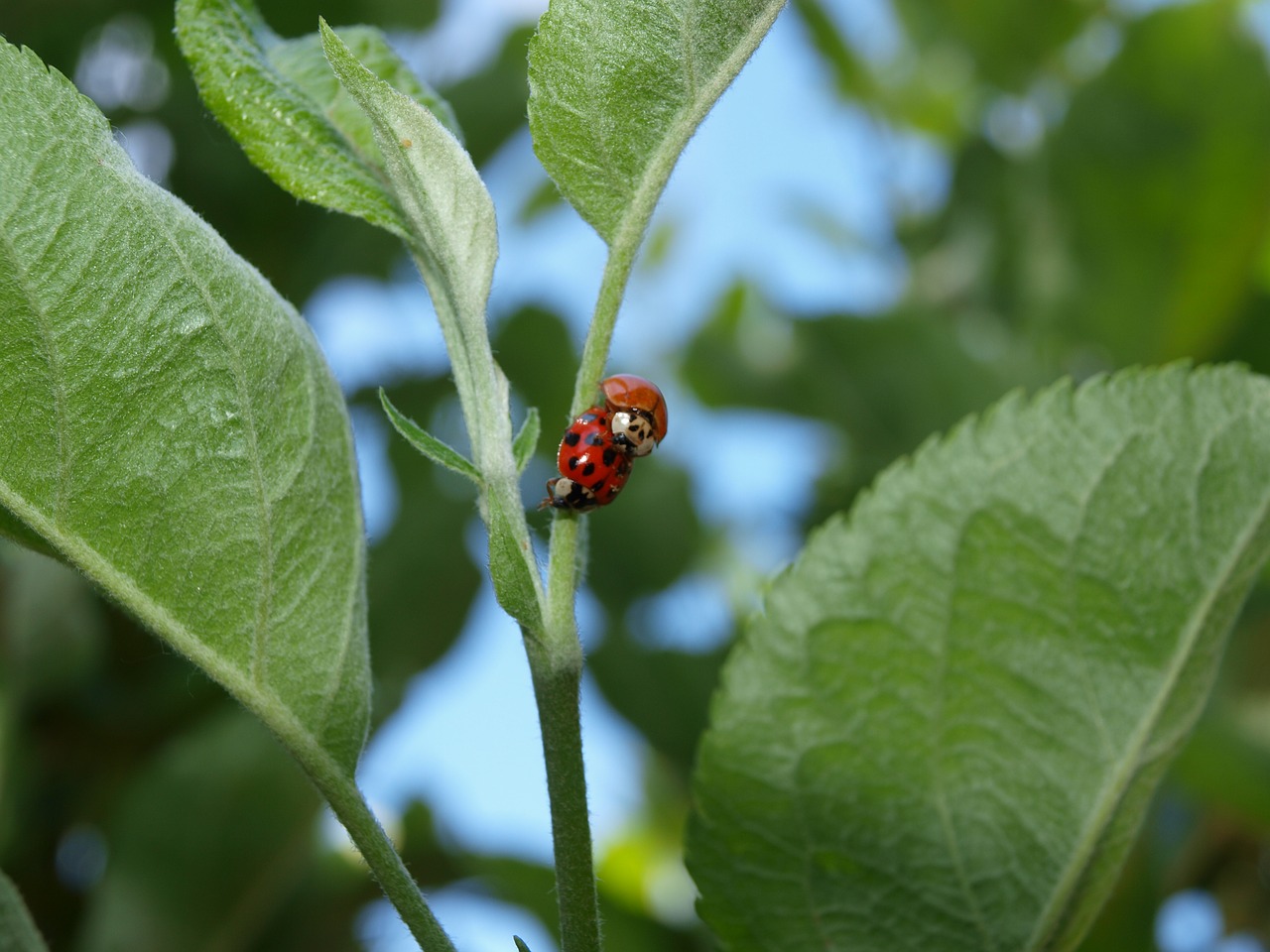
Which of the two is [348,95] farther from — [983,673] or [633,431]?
[983,673]

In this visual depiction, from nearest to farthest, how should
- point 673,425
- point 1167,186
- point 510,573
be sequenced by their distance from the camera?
point 510,573
point 1167,186
point 673,425

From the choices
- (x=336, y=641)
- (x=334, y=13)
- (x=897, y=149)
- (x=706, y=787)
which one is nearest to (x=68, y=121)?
(x=336, y=641)

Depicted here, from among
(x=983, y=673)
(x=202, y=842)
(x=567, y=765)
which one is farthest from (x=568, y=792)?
(x=202, y=842)

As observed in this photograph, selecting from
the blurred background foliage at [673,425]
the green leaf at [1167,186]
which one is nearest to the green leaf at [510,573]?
the blurred background foliage at [673,425]

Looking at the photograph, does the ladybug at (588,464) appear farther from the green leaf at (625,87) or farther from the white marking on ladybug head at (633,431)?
the green leaf at (625,87)

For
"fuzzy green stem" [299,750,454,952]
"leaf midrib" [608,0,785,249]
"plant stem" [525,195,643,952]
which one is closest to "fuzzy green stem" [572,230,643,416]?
"leaf midrib" [608,0,785,249]

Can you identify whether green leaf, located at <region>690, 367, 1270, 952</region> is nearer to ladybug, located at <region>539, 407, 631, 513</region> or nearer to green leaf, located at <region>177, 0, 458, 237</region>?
ladybug, located at <region>539, 407, 631, 513</region>
